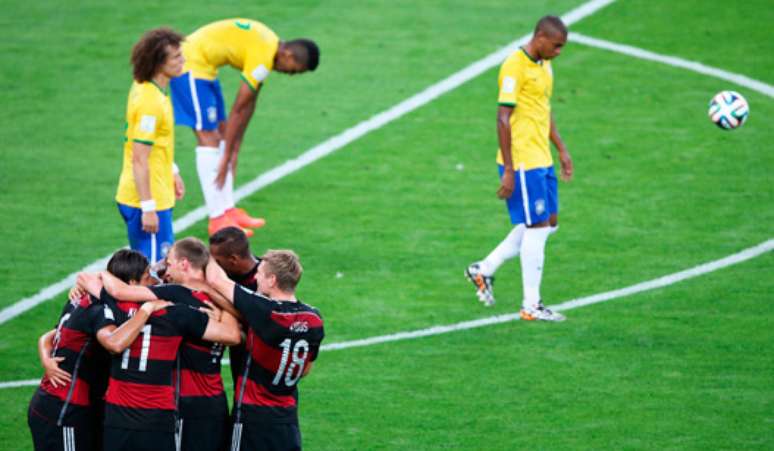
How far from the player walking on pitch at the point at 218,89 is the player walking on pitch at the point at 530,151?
2.33 metres

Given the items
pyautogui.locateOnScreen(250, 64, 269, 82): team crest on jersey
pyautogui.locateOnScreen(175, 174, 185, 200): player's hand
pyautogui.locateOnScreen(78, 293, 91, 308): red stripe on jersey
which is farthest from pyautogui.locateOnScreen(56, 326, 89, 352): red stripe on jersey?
pyautogui.locateOnScreen(250, 64, 269, 82): team crest on jersey

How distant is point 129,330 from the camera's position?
6.93 m

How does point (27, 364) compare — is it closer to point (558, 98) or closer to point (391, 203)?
point (391, 203)

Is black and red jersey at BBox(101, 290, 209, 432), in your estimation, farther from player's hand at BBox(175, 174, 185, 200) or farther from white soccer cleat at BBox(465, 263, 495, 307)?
white soccer cleat at BBox(465, 263, 495, 307)

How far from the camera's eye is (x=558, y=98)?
1639cm

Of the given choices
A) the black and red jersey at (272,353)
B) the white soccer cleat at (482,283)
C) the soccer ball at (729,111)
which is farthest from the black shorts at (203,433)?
the soccer ball at (729,111)

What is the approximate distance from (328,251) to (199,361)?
5.49 metres

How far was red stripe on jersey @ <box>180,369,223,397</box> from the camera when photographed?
7.20 meters

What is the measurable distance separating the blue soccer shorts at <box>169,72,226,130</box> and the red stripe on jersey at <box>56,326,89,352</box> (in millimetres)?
5734

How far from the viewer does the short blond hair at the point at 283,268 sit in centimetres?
716

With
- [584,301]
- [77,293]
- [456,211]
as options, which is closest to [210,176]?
[456,211]

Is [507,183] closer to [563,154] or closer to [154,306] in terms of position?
[563,154]

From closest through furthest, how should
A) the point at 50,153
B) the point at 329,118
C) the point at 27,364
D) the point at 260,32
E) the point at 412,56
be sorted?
1. the point at 27,364
2. the point at 260,32
3. the point at 50,153
4. the point at 329,118
5. the point at 412,56

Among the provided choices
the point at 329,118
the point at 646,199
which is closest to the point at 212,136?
the point at 329,118
